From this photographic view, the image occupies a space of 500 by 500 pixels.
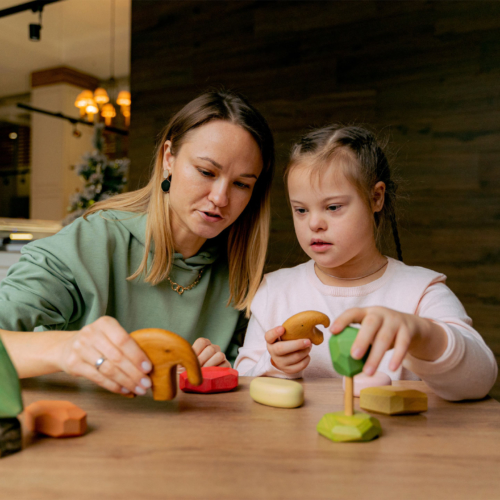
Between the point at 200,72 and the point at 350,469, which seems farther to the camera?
the point at 200,72

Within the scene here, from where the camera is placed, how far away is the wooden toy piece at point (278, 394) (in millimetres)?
707

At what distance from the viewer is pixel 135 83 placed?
3895mm

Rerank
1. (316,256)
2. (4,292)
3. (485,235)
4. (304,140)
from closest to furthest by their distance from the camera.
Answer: (4,292), (316,256), (304,140), (485,235)

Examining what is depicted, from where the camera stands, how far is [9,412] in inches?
21.0

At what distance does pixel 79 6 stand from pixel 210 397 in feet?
17.2

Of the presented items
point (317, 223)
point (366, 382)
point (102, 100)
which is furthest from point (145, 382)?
point (102, 100)

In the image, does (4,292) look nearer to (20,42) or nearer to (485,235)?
(485,235)

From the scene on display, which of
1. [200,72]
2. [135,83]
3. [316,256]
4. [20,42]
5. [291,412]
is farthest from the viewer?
[20,42]

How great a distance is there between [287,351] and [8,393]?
461 mm

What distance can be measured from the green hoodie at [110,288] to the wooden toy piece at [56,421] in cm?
44

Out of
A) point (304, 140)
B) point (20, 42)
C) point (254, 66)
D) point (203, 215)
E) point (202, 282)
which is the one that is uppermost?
point (20, 42)

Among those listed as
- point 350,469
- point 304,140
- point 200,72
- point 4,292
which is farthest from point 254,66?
point 350,469

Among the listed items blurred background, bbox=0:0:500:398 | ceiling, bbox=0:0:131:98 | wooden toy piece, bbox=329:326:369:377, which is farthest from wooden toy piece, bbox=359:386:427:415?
ceiling, bbox=0:0:131:98

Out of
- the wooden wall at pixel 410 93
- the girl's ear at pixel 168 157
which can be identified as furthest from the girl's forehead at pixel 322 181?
the wooden wall at pixel 410 93
